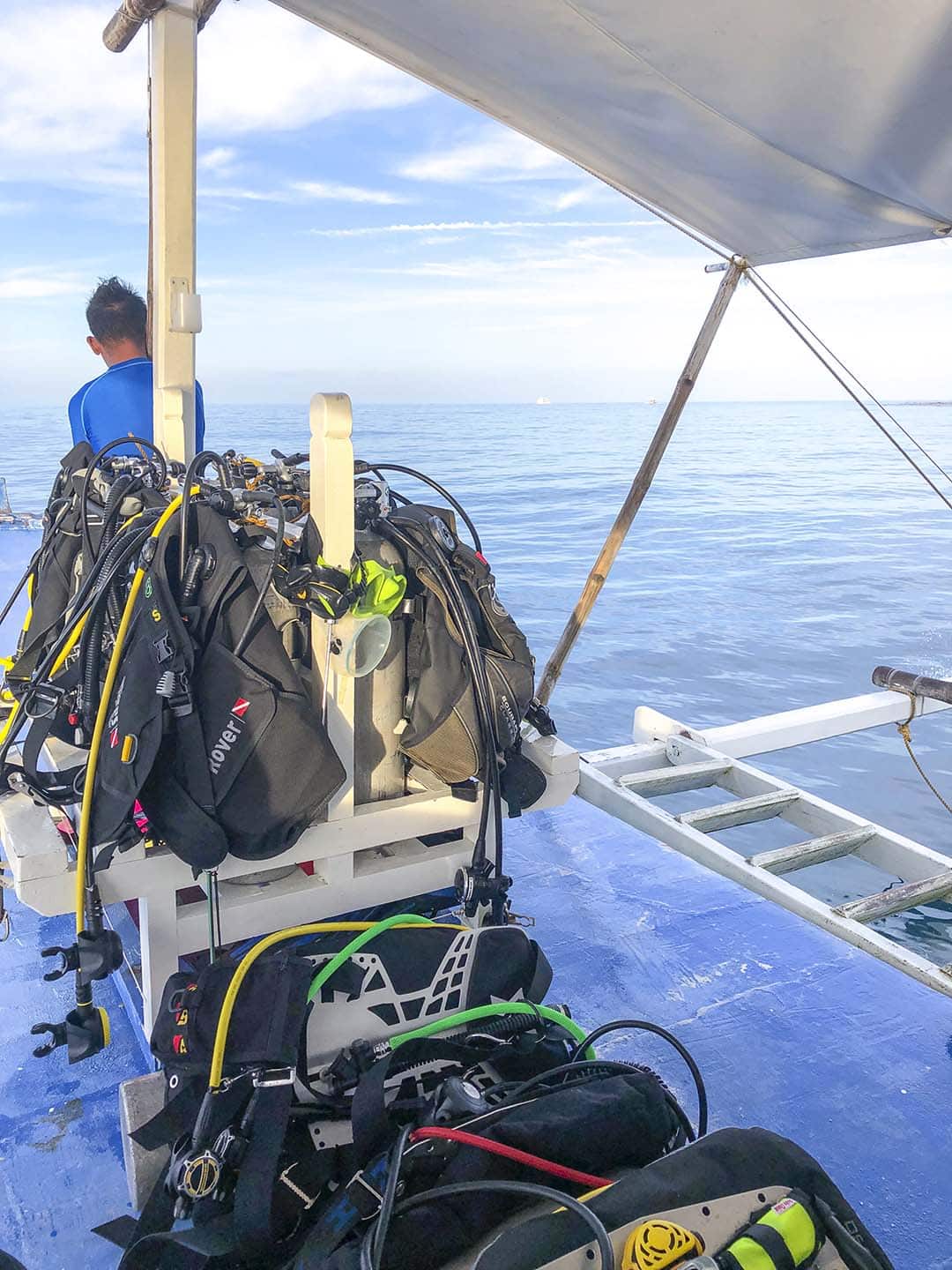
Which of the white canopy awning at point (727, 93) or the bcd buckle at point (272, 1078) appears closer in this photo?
the bcd buckle at point (272, 1078)

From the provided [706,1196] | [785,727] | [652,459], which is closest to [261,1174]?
[706,1196]

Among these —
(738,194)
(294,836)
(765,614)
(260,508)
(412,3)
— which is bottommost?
(765,614)

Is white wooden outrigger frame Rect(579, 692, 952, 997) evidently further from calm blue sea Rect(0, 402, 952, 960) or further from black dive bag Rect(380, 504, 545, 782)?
black dive bag Rect(380, 504, 545, 782)

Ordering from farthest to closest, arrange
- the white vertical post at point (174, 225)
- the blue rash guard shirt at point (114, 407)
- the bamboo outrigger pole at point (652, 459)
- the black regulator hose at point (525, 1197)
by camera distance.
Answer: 1. the bamboo outrigger pole at point (652, 459)
2. the blue rash guard shirt at point (114, 407)
3. the white vertical post at point (174, 225)
4. the black regulator hose at point (525, 1197)

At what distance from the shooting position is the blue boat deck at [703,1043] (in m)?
1.45

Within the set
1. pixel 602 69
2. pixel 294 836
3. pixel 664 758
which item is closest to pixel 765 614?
pixel 664 758

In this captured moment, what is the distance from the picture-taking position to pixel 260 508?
6.05ft

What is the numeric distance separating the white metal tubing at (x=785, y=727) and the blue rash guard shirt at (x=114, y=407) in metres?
2.18

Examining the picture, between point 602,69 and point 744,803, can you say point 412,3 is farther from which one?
point 744,803

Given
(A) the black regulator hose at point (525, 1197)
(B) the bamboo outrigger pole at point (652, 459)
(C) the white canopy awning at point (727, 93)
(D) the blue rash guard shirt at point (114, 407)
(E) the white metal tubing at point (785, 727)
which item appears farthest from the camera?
(E) the white metal tubing at point (785, 727)

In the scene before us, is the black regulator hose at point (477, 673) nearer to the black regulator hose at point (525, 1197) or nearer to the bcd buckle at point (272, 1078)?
the bcd buckle at point (272, 1078)

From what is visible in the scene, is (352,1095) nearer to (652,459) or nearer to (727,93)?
(727,93)

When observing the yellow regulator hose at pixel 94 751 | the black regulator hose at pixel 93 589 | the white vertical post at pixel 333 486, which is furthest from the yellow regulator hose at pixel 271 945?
the black regulator hose at pixel 93 589

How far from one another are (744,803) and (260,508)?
2217 mm
